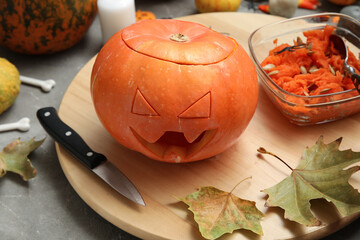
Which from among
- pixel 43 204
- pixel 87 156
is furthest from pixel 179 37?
pixel 43 204

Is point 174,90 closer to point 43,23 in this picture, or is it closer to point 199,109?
point 199,109

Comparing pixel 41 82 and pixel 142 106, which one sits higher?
pixel 142 106

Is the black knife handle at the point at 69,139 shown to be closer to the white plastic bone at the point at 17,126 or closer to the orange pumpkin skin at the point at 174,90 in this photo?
the orange pumpkin skin at the point at 174,90

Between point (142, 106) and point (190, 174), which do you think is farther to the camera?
point (190, 174)

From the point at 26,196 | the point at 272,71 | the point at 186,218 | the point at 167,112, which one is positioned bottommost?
the point at 26,196

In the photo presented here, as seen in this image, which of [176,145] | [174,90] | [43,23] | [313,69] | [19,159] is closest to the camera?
[174,90]

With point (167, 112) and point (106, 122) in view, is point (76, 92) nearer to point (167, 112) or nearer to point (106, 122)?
point (106, 122)

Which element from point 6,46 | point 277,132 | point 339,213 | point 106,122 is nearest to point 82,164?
point 106,122
